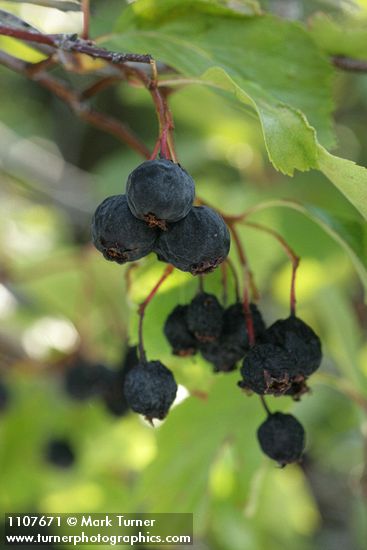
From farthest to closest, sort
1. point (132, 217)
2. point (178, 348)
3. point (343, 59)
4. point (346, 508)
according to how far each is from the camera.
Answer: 1. point (346, 508)
2. point (343, 59)
3. point (178, 348)
4. point (132, 217)

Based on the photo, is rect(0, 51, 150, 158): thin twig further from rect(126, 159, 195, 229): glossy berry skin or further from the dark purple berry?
rect(126, 159, 195, 229): glossy berry skin

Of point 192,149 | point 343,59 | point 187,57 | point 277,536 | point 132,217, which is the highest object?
point 192,149

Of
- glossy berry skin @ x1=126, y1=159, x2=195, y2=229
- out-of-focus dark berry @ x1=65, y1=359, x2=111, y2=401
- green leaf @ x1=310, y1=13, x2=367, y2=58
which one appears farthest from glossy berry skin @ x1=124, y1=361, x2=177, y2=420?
out-of-focus dark berry @ x1=65, y1=359, x2=111, y2=401

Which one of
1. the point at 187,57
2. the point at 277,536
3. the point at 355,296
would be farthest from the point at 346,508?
the point at 187,57

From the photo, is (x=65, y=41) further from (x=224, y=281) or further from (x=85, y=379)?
(x=85, y=379)

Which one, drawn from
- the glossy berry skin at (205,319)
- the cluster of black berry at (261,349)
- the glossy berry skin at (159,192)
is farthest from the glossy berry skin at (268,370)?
the glossy berry skin at (159,192)

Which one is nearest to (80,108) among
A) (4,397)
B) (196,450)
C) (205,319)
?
(205,319)

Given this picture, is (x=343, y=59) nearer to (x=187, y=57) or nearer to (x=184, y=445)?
(x=187, y=57)

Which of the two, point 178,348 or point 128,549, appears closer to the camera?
point 178,348

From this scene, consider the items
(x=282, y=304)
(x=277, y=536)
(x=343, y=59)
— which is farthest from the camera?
(x=277, y=536)
